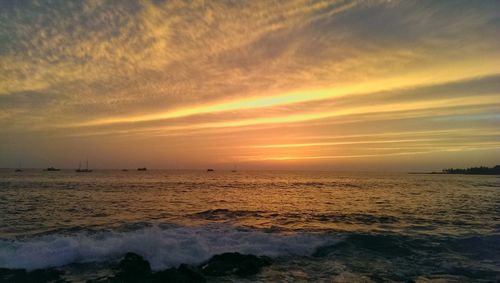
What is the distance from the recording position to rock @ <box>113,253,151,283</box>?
510 inches

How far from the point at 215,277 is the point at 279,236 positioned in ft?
26.2

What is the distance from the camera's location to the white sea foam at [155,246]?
1579 centimetres

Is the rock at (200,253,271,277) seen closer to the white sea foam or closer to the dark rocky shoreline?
the dark rocky shoreline

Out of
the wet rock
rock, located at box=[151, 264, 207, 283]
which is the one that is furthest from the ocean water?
rock, located at box=[151, 264, 207, 283]

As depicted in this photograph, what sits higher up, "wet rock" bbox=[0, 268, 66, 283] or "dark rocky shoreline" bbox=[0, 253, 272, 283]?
"dark rocky shoreline" bbox=[0, 253, 272, 283]

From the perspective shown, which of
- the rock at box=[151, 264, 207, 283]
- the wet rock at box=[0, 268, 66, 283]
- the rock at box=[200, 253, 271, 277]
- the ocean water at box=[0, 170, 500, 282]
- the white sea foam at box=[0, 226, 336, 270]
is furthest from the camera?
the white sea foam at box=[0, 226, 336, 270]

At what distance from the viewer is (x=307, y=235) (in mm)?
21125

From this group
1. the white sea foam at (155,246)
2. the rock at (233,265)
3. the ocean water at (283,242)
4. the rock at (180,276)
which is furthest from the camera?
the white sea foam at (155,246)

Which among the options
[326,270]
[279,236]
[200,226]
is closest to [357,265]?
[326,270]

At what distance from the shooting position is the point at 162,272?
13.3 metres

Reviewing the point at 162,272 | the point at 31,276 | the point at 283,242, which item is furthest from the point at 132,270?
the point at 283,242

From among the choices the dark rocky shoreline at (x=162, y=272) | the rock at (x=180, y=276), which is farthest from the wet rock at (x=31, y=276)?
the rock at (x=180, y=276)

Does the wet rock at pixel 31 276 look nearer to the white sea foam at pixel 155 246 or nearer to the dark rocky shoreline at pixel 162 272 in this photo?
the dark rocky shoreline at pixel 162 272

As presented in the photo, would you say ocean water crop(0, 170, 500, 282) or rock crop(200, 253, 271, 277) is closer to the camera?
rock crop(200, 253, 271, 277)
